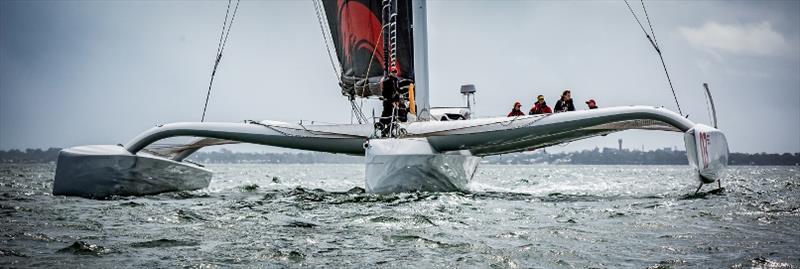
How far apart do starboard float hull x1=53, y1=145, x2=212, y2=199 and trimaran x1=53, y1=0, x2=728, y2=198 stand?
14 millimetres

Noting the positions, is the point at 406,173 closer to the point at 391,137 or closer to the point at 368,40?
the point at 391,137

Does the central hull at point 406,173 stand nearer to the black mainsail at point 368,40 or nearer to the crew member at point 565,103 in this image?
the crew member at point 565,103

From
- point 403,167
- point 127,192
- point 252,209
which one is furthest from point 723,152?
point 127,192

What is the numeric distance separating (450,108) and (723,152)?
644 centimetres

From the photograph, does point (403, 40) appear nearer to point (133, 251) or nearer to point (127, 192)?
point (127, 192)

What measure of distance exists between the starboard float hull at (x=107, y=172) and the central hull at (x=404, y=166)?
3570mm

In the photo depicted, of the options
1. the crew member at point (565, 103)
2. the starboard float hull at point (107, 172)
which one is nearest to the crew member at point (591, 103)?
the crew member at point (565, 103)

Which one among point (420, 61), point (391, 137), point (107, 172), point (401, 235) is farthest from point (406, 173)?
point (107, 172)

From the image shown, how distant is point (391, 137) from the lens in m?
9.42

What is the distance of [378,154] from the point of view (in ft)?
27.9

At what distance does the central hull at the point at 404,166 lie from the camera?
8.42 metres

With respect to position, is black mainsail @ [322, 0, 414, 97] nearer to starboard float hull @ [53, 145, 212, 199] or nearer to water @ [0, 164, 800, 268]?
starboard float hull @ [53, 145, 212, 199]

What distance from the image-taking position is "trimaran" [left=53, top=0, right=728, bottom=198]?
8508mm

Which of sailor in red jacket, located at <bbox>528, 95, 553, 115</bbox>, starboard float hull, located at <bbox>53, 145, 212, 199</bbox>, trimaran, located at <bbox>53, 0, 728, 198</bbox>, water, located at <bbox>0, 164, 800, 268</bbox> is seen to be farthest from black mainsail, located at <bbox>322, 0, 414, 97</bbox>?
water, located at <bbox>0, 164, 800, 268</bbox>
